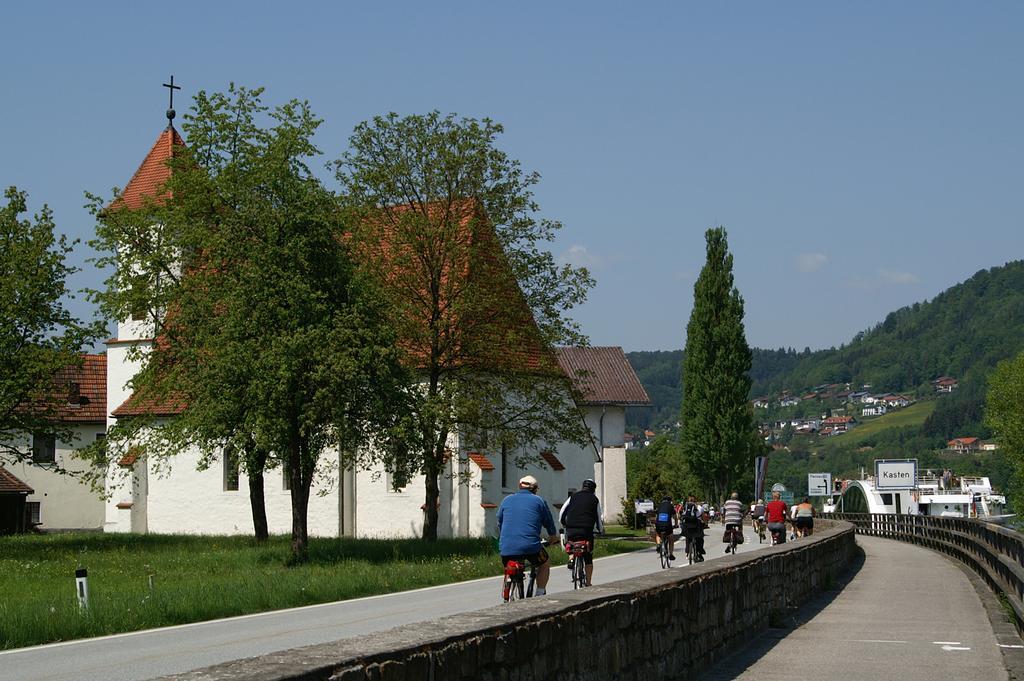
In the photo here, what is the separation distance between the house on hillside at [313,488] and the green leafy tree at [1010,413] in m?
46.8

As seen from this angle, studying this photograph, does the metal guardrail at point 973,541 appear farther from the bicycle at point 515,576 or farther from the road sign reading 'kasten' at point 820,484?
the road sign reading 'kasten' at point 820,484

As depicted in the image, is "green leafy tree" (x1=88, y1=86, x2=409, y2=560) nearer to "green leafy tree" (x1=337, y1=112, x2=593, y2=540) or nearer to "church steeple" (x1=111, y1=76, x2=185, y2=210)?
"green leafy tree" (x1=337, y1=112, x2=593, y2=540)

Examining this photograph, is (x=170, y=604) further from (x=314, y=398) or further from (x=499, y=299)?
(x=499, y=299)

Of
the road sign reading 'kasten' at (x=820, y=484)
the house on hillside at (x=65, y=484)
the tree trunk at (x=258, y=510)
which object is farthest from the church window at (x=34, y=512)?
the road sign reading 'kasten' at (x=820, y=484)

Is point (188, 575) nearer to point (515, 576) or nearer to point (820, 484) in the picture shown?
point (515, 576)

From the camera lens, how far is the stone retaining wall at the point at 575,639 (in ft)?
17.4

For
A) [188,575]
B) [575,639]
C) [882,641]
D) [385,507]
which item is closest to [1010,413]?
[385,507]

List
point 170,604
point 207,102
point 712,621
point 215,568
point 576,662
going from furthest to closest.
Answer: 1. point 207,102
2. point 215,568
3. point 170,604
4. point 712,621
5. point 576,662

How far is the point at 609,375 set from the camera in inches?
3196

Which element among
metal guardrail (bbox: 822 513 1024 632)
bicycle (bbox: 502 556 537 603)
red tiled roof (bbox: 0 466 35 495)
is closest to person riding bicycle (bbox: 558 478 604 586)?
bicycle (bbox: 502 556 537 603)

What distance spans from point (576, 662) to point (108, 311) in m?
33.6

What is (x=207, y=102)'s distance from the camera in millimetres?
35406

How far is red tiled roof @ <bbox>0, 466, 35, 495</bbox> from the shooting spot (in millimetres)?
58281

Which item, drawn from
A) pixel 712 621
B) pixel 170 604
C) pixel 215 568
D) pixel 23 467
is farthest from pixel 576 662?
pixel 23 467
